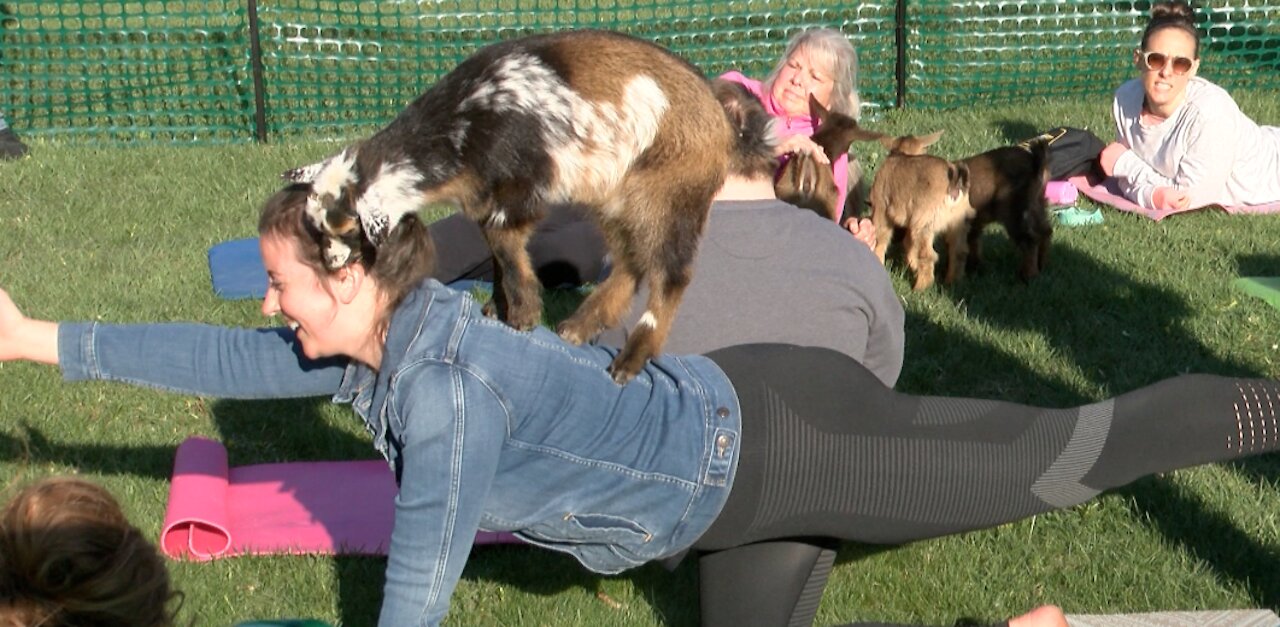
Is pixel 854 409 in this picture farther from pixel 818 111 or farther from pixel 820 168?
pixel 818 111

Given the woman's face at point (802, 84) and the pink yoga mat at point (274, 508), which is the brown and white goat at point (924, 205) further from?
the pink yoga mat at point (274, 508)

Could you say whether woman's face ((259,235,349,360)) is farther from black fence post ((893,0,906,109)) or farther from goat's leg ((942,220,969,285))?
black fence post ((893,0,906,109))

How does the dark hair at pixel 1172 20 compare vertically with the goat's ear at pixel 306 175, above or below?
below

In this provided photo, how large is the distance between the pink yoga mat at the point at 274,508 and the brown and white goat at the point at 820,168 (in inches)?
82.4

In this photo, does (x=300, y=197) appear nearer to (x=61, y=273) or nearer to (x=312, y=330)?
(x=312, y=330)

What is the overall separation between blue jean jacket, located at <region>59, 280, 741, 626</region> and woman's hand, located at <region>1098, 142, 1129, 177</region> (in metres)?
5.25

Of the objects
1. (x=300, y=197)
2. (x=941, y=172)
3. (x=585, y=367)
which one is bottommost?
(x=941, y=172)

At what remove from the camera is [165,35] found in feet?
36.5

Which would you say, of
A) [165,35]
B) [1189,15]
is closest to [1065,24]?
[1189,15]

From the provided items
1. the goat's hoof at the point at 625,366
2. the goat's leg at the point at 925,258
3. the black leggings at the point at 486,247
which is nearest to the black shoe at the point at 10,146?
the black leggings at the point at 486,247

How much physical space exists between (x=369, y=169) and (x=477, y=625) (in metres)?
1.52

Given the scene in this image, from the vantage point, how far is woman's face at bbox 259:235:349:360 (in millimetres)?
2928

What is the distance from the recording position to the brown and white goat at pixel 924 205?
6.63 meters

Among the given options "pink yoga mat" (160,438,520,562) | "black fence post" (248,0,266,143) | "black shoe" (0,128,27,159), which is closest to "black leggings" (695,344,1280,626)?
"pink yoga mat" (160,438,520,562)
